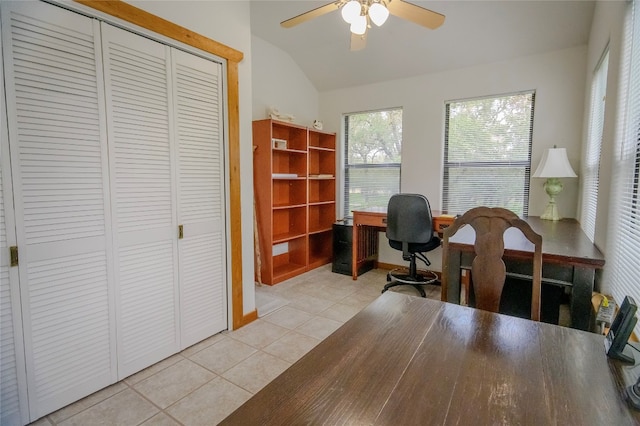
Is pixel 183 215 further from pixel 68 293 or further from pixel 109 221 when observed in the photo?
pixel 68 293

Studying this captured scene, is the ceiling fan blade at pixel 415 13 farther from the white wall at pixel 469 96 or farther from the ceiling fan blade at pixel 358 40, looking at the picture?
the white wall at pixel 469 96

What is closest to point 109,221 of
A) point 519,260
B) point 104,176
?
point 104,176

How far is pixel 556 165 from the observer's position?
9.89ft

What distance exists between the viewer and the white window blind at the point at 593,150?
7.54ft

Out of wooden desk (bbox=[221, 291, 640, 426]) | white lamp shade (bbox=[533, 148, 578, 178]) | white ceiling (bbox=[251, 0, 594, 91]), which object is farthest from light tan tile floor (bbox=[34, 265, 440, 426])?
white ceiling (bbox=[251, 0, 594, 91])

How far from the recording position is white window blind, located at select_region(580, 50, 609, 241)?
230 centimetres

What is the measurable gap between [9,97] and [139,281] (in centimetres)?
114

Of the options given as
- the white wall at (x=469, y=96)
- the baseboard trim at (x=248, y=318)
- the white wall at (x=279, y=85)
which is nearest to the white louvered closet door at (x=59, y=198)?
the baseboard trim at (x=248, y=318)

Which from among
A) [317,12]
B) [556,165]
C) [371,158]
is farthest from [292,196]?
[556,165]

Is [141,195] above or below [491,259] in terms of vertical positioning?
above

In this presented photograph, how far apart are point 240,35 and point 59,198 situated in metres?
1.73

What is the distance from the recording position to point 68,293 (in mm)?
1757

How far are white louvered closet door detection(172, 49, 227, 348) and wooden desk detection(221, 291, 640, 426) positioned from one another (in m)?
1.57

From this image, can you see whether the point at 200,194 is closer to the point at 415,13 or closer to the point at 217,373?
the point at 217,373
